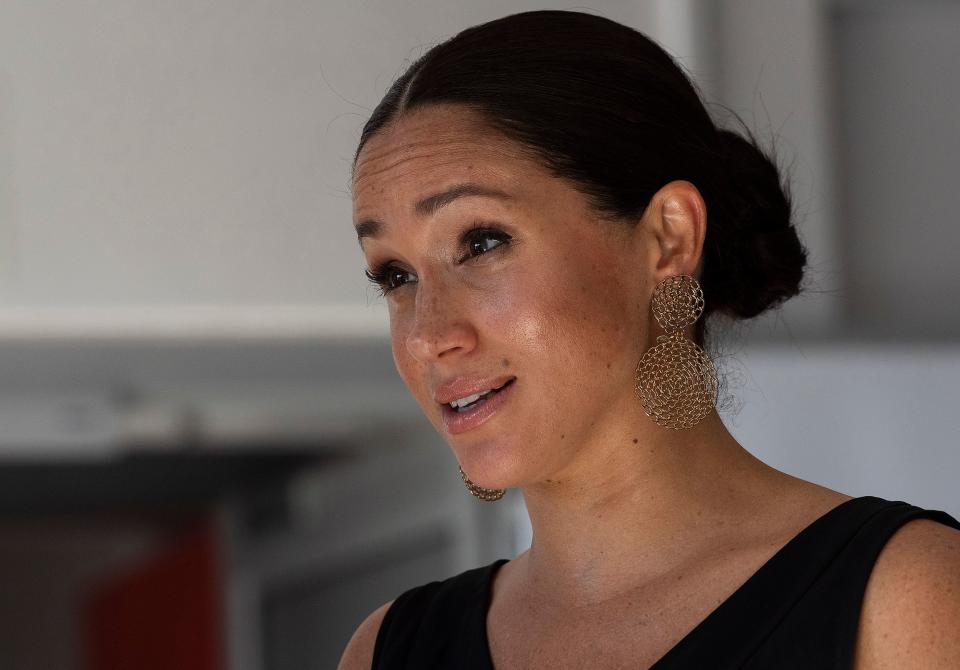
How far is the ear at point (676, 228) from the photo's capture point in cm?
164

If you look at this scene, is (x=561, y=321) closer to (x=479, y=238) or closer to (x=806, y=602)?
(x=479, y=238)

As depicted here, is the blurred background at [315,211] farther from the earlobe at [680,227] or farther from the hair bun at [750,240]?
the earlobe at [680,227]

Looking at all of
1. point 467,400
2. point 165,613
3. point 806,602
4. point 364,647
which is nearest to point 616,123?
point 467,400

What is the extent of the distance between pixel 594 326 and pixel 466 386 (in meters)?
0.15

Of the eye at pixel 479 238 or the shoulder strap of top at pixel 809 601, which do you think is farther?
the eye at pixel 479 238

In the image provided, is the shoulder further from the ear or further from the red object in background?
the red object in background

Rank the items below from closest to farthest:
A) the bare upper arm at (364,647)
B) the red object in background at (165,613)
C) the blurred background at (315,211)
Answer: the bare upper arm at (364,647) < the blurred background at (315,211) < the red object in background at (165,613)

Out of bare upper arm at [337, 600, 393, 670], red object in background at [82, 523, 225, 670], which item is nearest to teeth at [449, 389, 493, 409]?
bare upper arm at [337, 600, 393, 670]

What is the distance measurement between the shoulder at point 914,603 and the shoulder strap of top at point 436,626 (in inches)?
19.7

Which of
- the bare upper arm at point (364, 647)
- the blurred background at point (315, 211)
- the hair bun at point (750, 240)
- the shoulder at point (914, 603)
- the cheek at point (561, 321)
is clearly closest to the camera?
the shoulder at point (914, 603)

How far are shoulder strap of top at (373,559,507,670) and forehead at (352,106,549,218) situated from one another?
500 mm

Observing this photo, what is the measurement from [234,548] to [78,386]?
12.2ft

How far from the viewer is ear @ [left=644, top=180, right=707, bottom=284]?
5.37 feet

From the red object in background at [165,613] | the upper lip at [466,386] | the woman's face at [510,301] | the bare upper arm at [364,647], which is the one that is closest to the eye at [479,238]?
the woman's face at [510,301]
